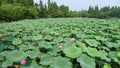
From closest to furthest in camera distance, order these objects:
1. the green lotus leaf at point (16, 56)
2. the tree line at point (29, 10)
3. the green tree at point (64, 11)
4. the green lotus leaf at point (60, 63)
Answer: the green lotus leaf at point (60, 63), the green lotus leaf at point (16, 56), the tree line at point (29, 10), the green tree at point (64, 11)

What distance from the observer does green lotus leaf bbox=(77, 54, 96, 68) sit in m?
1.76

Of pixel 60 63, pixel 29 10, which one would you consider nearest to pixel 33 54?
pixel 60 63

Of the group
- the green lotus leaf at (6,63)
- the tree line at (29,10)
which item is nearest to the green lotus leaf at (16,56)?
the green lotus leaf at (6,63)

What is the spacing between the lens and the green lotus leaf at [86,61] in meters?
1.76

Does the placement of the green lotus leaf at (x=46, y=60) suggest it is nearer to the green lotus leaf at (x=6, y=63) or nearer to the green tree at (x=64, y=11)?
the green lotus leaf at (x=6, y=63)

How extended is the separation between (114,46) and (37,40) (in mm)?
937

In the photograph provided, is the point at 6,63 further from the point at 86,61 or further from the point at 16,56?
the point at 86,61

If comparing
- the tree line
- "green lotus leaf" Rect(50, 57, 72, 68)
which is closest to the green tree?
the tree line

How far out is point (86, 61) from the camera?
1.80m

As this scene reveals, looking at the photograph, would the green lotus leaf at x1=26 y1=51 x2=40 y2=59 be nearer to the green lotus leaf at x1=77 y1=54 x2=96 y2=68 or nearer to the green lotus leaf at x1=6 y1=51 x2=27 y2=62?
the green lotus leaf at x1=6 y1=51 x2=27 y2=62

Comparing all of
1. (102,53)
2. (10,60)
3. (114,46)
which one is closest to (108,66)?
(102,53)

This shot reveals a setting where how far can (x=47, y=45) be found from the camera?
7.43ft

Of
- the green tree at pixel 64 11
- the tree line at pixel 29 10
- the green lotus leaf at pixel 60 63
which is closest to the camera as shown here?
the green lotus leaf at pixel 60 63

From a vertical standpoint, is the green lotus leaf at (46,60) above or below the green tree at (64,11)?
below
